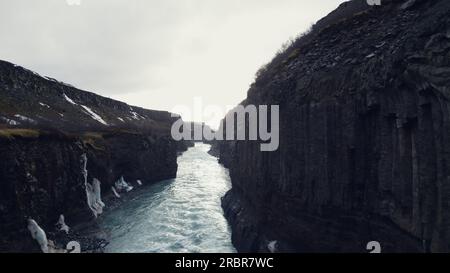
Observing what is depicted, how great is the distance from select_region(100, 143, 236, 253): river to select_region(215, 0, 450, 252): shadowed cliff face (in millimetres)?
8724

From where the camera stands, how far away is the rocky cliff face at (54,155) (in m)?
40.1

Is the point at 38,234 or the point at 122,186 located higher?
the point at 38,234

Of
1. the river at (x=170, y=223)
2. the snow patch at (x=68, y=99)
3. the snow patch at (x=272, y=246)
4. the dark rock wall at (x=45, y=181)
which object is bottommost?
the river at (x=170, y=223)

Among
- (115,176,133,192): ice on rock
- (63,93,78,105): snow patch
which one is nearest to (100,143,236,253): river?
(115,176,133,192): ice on rock

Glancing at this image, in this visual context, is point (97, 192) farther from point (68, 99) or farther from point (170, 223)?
point (68, 99)

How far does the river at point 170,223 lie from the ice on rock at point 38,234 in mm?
7596

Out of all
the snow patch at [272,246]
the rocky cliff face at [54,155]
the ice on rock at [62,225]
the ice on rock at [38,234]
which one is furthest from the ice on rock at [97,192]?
the snow patch at [272,246]

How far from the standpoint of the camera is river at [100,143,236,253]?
44.3 m

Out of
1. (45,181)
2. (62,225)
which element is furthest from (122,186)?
(45,181)

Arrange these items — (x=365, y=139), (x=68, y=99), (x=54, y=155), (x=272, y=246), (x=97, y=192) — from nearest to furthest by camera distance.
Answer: (x=365, y=139) < (x=272, y=246) < (x=54, y=155) < (x=97, y=192) < (x=68, y=99)

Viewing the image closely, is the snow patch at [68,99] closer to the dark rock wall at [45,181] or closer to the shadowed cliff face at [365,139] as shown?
the dark rock wall at [45,181]

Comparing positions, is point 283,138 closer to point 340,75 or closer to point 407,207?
point 340,75

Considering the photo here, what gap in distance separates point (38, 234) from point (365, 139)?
37.7 metres

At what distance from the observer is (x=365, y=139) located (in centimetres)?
2611
